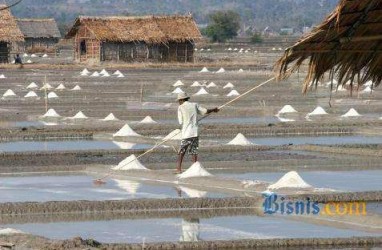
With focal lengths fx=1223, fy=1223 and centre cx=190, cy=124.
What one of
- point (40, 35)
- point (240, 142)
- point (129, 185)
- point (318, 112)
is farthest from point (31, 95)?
point (40, 35)

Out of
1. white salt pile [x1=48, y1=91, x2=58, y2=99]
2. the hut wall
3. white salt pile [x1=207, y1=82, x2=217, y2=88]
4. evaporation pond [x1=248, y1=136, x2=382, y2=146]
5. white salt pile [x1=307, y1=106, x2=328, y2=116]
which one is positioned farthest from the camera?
the hut wall

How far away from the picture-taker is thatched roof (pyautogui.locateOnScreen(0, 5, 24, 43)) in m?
53.3

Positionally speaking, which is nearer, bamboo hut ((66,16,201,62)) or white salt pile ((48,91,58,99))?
white salt pile ((48,91,58,99))

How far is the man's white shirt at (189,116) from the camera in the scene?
49.4 feet

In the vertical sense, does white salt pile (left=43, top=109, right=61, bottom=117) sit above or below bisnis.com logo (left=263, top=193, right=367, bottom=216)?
above

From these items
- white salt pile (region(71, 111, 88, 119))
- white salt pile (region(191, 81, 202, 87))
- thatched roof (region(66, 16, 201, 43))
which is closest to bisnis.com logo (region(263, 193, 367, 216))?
white salt pile (region(71, 111, 88, 119))

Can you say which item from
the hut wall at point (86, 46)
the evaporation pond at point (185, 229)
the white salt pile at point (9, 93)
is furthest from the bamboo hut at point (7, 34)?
the evaporation pond at point (185, 229)

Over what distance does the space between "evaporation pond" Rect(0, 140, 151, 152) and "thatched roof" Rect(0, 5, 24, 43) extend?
1277 inches

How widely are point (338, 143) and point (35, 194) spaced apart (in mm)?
7517

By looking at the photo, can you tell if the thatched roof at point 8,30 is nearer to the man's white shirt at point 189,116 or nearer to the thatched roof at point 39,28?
the thatched roof at point 39,28

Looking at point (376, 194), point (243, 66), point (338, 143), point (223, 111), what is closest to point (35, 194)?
point (376, 194)

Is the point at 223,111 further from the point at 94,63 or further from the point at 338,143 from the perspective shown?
the point at 94,63

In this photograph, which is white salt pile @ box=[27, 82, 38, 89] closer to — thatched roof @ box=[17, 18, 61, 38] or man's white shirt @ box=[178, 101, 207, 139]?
man's white shirt @ box=[178, 101, 207, 139]

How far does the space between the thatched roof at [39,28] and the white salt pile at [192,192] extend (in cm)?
5856
